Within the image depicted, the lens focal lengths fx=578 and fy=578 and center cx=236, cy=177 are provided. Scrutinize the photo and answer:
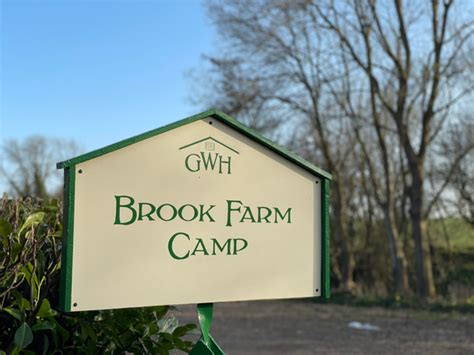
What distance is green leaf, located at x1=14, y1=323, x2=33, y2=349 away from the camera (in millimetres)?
2359

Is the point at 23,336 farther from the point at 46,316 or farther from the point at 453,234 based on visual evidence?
the point at 453,234

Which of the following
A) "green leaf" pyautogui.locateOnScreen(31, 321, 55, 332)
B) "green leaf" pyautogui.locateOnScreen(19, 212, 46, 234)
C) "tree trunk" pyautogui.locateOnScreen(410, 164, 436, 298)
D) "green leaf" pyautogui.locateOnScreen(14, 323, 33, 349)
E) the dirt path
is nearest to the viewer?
"green leaf" pyautogui.locateOnScreen(14, 323, 33, 349)

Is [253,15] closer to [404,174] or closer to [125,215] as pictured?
[404,174]

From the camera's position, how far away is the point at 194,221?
8.70 ft

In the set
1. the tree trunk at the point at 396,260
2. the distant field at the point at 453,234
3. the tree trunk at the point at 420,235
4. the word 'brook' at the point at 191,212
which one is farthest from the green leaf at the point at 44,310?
the distant field at the point at 453,234

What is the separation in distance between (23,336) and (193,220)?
33.9 inches

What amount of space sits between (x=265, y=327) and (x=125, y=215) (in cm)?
850

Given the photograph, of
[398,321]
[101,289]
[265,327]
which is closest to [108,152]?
[101,289]

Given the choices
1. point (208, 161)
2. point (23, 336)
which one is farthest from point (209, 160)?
point (23, 336)

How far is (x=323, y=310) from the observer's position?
42.6 ft

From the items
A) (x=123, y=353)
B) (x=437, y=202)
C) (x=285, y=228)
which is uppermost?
(x=437, y=202)

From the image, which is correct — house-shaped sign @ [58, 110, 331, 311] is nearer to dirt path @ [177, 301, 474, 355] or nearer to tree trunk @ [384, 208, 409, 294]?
dirt path @ [177, 301, 474, 355]

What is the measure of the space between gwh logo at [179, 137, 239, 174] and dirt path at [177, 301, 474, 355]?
16.5ft

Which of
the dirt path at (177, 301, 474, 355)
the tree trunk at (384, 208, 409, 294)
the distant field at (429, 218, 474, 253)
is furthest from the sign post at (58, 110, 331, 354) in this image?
the distant field at (429, 218, 474, 253)
